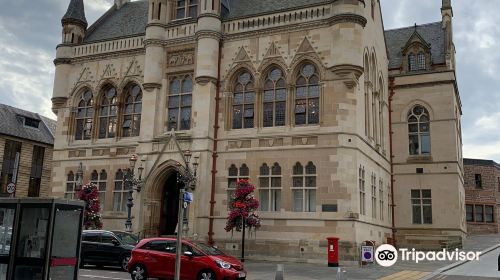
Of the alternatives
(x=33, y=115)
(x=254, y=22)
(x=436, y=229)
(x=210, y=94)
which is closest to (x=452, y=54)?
(x=436, y=229)

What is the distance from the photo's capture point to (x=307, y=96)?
2752 centimetres

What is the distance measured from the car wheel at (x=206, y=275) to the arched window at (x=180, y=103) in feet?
46.7

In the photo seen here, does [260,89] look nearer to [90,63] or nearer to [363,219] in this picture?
[363,219]

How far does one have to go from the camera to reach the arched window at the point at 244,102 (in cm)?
2883

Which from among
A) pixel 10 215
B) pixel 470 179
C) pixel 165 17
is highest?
pixel 165 17

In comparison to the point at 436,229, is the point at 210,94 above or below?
above

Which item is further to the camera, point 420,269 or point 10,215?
point 420,269

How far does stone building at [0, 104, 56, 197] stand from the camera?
4656 centimetres

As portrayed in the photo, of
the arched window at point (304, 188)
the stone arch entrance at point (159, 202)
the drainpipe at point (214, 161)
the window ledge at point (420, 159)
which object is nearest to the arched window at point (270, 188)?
the arched window at point (304, 188)

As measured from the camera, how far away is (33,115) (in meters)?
53.0

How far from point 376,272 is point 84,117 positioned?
22.1m

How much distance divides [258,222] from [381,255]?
659 cm

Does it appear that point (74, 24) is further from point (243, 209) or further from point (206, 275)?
point (206, 275)

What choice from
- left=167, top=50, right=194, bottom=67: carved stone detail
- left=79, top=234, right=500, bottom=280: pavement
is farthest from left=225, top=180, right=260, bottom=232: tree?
left=167, top=50, right=194, bottom=67: carved stone detail
